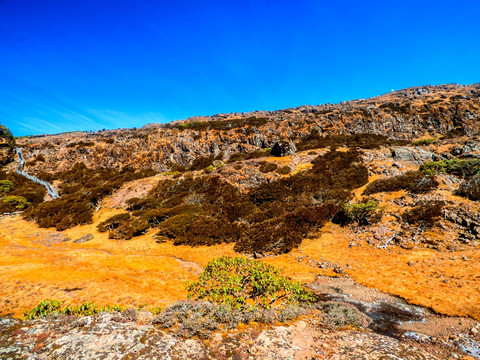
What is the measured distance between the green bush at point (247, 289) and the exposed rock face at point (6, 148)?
4915cm

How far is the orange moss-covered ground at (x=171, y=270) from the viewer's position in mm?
7836

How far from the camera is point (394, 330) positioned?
6344mm

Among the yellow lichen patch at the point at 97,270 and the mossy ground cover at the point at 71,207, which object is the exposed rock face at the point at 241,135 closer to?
the mossy ground cover at the point at 71,207

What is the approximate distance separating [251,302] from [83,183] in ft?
122

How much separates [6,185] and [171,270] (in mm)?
34893

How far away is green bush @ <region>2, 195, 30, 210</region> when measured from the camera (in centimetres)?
2520

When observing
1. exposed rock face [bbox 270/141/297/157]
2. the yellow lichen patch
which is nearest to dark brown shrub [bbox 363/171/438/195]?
exposed rock face [bbox 270/141/297/157]

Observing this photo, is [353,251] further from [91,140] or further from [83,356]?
[91,140]

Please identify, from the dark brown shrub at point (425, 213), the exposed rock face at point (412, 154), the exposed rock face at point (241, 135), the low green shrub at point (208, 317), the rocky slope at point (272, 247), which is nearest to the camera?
the rocky slope at point (272, 247)

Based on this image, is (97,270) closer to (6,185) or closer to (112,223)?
(112,223)

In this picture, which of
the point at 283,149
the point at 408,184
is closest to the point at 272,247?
the point at 408,184

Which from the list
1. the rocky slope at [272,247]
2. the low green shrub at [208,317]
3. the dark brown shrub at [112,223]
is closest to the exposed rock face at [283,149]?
the rocky slope at [272,247]

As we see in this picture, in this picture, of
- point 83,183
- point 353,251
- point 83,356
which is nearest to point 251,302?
point 83,356

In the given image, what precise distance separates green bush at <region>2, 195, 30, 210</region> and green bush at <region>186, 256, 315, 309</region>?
2928cm
